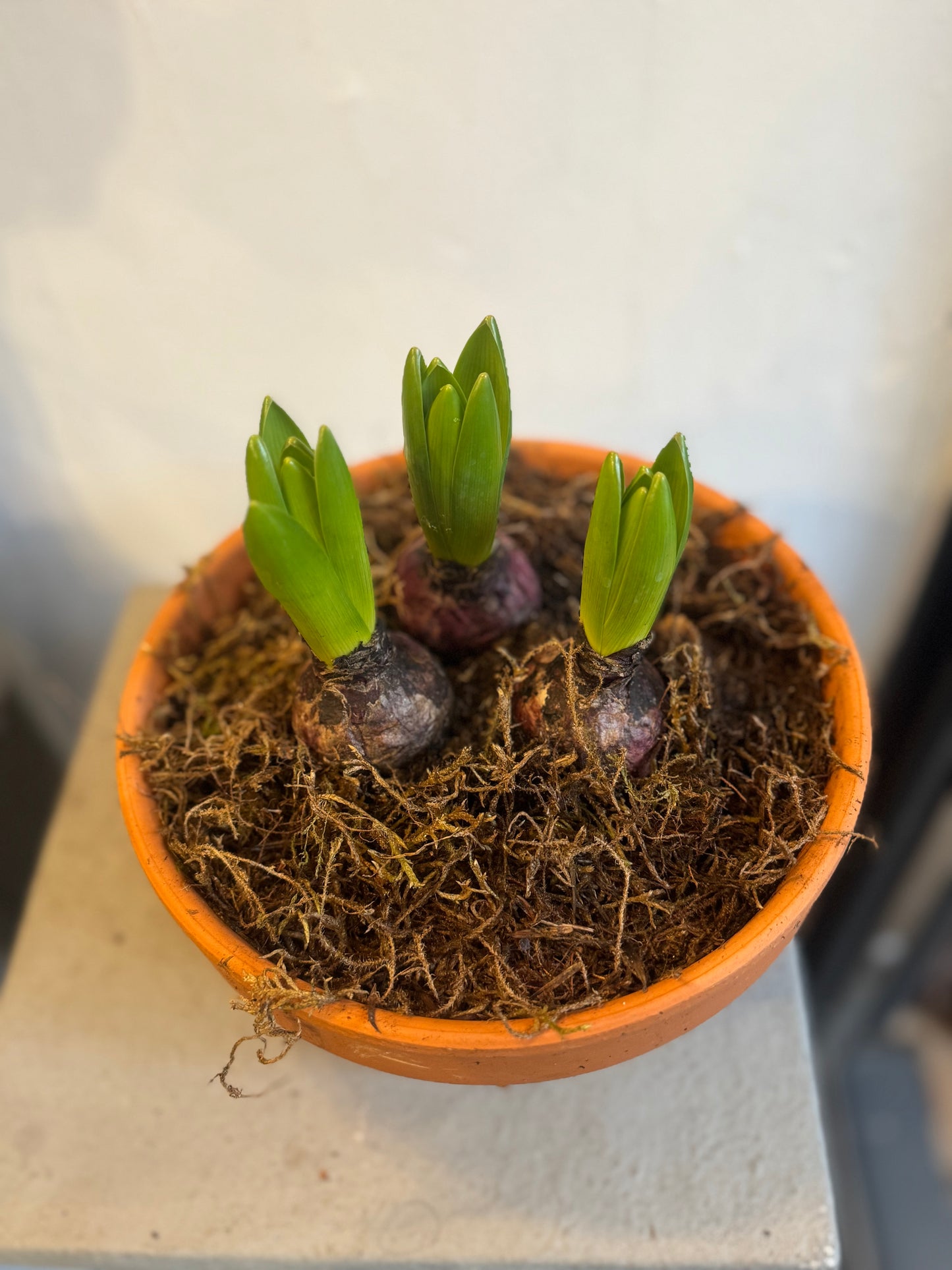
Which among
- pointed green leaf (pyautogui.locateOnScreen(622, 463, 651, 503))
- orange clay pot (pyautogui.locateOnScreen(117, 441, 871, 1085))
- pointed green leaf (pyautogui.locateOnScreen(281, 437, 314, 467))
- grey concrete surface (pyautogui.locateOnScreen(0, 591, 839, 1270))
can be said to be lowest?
grey concrete surface (pyautogui.locateOnScreen(0, 591, 839, 1270))

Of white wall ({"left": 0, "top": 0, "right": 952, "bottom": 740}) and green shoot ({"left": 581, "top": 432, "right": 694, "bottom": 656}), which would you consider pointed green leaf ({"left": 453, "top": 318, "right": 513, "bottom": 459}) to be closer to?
green shoot ({"left": 581, "top": 432, "right": 694, "bottom": 656})

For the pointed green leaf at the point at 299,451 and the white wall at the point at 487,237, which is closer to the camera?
the pointed green leaf at the point at 299,451

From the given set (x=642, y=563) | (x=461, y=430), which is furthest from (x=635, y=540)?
(x=461, y=430)

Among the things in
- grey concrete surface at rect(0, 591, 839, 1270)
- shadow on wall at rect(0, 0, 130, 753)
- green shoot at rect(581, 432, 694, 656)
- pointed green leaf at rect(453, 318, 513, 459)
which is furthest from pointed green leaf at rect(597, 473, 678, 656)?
shadow on wall at rect(0, 0, 130, 753)

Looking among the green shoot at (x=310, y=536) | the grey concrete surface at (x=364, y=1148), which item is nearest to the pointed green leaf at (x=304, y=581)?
the green shoot at (x=310, y=536)

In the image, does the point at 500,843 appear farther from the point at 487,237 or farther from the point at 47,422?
the point at 47,422

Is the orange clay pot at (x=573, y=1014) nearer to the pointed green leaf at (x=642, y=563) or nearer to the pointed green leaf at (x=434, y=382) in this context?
the pointed green leaf at (x=642, y=563)
